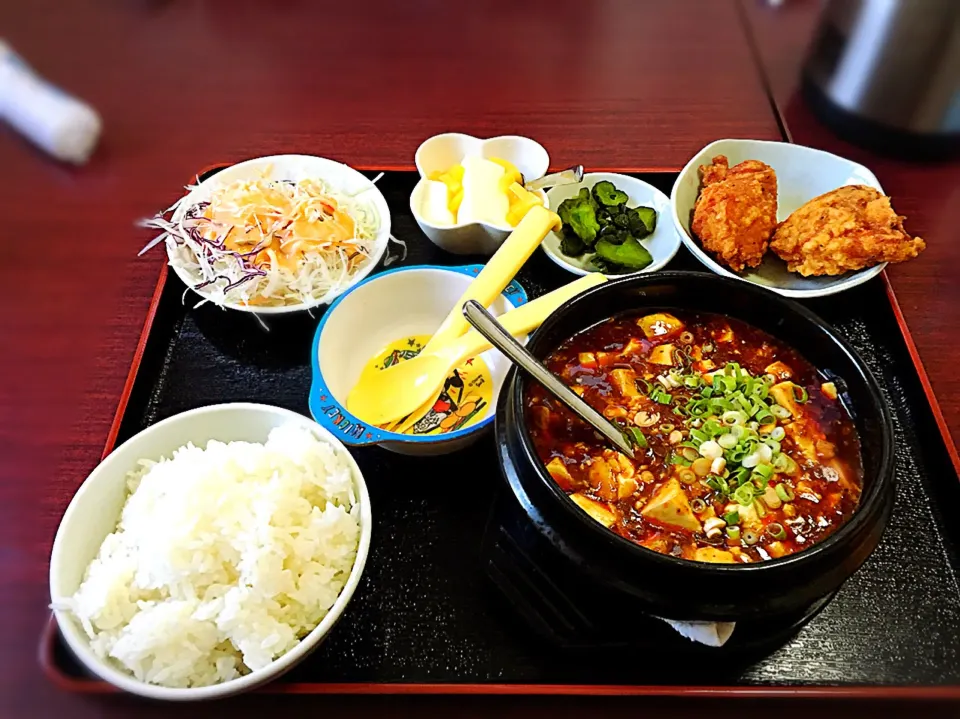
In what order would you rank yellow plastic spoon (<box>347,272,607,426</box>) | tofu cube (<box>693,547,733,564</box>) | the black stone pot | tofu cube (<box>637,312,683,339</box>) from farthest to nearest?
yellow plastic spoon (<box>347,272,607,426</box>), tofu cube (<box>637,312,683,339</box>), tofu cube (<box>693,547,733,564</box>), the black stone pot

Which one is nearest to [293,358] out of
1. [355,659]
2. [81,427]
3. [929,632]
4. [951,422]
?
[81,427]

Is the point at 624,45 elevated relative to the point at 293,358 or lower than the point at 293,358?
elevated

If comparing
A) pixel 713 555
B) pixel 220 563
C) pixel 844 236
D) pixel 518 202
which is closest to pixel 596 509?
pixel 713 555

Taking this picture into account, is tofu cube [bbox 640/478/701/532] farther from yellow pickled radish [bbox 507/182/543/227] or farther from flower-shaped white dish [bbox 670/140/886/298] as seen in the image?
yellow pickled radish [bbox 507/182/543/227]

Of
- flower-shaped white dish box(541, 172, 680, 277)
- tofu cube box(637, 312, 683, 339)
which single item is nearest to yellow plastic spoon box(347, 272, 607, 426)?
tofu cube box(637, 312, 683, 339)

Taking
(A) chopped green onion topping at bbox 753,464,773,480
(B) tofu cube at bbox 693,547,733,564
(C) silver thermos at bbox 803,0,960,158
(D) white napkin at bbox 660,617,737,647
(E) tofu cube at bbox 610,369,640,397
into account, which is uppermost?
(C) silver thermos at bbox 803,0,960,158

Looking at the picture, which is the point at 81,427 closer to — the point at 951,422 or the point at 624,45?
the point at 951,422

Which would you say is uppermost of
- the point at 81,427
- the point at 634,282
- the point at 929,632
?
the point at 634,282

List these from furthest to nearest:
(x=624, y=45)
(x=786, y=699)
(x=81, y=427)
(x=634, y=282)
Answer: (x=624, y=45) < (x=81, y=427) < (x=634, y=282) < (x=786, y=699)
